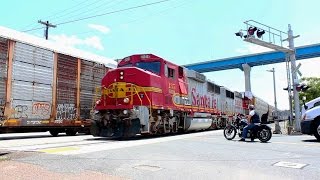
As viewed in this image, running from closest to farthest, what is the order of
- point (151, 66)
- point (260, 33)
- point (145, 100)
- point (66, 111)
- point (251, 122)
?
point (251, 122) → point (145, 100) → point (151, 66) → point (66, 111) → point (260, 33)

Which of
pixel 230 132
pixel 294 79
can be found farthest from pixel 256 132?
pixel 294 79

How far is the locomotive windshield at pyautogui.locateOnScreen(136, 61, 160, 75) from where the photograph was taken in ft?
52.4

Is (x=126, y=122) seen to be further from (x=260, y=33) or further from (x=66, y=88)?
(x=260, y=33)

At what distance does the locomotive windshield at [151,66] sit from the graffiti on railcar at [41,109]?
4.48m

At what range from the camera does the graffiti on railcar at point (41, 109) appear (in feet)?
51.8

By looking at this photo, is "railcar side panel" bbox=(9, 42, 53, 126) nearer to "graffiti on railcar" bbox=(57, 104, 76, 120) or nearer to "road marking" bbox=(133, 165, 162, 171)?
"graffiti on railcar" bbox=(57, 104, 76, 120)

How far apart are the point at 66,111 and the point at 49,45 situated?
3.20 m

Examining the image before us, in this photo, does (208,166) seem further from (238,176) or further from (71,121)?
(71,121)

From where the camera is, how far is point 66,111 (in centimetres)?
1755

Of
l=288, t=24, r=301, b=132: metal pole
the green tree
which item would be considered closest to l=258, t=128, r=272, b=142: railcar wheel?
l=288, t=24, r=301, b=132: metal pole

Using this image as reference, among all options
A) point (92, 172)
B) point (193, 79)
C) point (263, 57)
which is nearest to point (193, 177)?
point (92, 172)

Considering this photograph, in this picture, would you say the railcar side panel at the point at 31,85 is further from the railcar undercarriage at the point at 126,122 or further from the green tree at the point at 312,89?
the green tree at the point at 312,89

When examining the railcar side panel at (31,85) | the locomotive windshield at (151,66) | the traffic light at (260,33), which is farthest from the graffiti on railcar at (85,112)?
the traffic light at (260,33)

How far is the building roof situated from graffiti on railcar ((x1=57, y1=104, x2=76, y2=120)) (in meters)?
2.54
